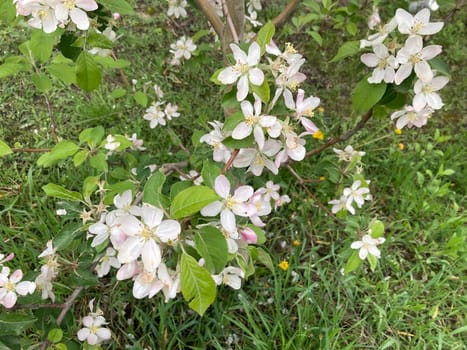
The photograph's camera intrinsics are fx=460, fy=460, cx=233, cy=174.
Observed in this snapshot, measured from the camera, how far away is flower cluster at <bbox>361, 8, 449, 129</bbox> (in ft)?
3.71

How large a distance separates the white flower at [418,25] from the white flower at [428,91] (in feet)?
0.41

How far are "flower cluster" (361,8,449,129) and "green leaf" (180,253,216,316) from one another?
0.71 m

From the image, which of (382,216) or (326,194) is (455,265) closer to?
(382,216)

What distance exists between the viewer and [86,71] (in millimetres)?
1177

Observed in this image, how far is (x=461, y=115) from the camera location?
2.69 metres

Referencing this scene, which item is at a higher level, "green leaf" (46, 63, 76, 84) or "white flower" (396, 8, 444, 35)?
"green leaf" (46, 63, 76, 84)

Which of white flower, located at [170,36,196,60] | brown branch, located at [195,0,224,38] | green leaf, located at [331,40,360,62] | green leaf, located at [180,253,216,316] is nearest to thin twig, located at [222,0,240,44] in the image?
Answer: brown branch, located at [195,0,224,38]

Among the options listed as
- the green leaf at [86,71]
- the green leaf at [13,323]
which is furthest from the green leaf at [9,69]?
the green leaf at [13,323]

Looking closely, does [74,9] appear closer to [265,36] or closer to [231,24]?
[265,36]

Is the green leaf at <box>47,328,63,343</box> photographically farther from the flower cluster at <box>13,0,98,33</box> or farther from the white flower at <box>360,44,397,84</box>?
the white flower at <box>360,44,397,84</box>

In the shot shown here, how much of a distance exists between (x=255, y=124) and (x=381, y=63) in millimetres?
435

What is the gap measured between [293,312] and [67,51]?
1361 millimetres

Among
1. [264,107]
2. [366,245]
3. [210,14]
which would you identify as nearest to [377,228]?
[366,245]

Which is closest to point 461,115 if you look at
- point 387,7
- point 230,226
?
point 387,7
